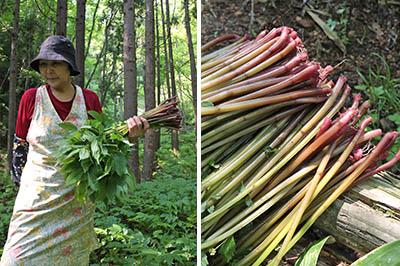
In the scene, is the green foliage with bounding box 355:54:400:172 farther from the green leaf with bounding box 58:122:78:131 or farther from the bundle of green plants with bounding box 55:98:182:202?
the green leaf with bounding box 58:122:78:131

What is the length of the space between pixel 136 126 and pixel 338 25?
40 cm

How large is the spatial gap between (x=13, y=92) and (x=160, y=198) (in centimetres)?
81

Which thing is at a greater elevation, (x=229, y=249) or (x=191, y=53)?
(x=191, y=53)

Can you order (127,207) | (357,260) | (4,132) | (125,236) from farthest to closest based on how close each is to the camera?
(4,132), (127,207), (125,236), (357,260)

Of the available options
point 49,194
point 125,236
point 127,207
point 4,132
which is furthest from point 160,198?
point 4,132

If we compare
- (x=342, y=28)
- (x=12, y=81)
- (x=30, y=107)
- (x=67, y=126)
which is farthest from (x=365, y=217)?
(x=12, y=81)

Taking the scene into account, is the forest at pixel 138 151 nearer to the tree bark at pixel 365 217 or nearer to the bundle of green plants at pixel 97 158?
the bundle of green plants at pixel 97 158

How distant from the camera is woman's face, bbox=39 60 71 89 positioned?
0.83m

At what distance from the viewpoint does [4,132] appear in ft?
7.94

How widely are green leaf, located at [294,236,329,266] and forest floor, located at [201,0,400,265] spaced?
0.18m

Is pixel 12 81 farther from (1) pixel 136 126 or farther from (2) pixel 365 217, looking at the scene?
(2) pixel 365 217

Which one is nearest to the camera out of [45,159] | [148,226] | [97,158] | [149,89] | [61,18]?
[97,158]

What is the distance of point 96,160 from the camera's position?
2.46 feet

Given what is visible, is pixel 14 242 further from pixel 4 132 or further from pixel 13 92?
pixel 4 132
